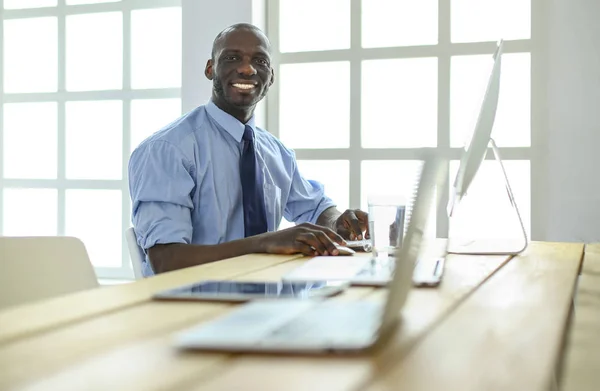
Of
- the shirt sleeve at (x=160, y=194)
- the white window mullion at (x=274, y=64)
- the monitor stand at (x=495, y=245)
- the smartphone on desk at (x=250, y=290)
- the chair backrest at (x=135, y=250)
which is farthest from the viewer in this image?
the white window mullion at (x=274, y=64)

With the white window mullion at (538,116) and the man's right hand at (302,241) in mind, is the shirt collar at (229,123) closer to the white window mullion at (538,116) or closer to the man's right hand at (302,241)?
the man's right hand at (302,241)

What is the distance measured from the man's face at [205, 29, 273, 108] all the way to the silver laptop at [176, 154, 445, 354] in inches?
79.3

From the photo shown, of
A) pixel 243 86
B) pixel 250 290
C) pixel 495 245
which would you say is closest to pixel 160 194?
pixel 243 86

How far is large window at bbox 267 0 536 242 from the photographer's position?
356 cm

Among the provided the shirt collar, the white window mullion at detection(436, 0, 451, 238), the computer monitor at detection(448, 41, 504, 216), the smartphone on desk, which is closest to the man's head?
the shirt collar

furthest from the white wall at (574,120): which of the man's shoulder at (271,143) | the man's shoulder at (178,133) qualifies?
the man's shoulder at (178,133)

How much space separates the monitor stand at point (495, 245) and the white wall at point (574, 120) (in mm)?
1106

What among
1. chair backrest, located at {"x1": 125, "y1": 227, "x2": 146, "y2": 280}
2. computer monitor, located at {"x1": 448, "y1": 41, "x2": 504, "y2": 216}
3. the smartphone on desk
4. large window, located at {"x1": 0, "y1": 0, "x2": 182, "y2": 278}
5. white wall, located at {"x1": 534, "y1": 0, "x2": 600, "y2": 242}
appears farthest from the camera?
large window, located at {"x1": 0, "y1": 0, "x2": 182, "y2": 278}

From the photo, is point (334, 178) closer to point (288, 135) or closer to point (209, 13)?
point (288, 135)

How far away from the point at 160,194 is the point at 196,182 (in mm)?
224

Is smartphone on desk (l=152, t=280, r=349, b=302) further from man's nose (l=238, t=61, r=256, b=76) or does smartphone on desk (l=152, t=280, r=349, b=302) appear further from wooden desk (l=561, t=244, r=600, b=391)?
man's nose (l=238, t=61, r=256, b=76)

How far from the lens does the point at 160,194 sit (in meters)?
2.27

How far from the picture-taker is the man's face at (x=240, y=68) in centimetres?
284

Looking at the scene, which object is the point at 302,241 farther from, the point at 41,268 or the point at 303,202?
the point at 303,202
